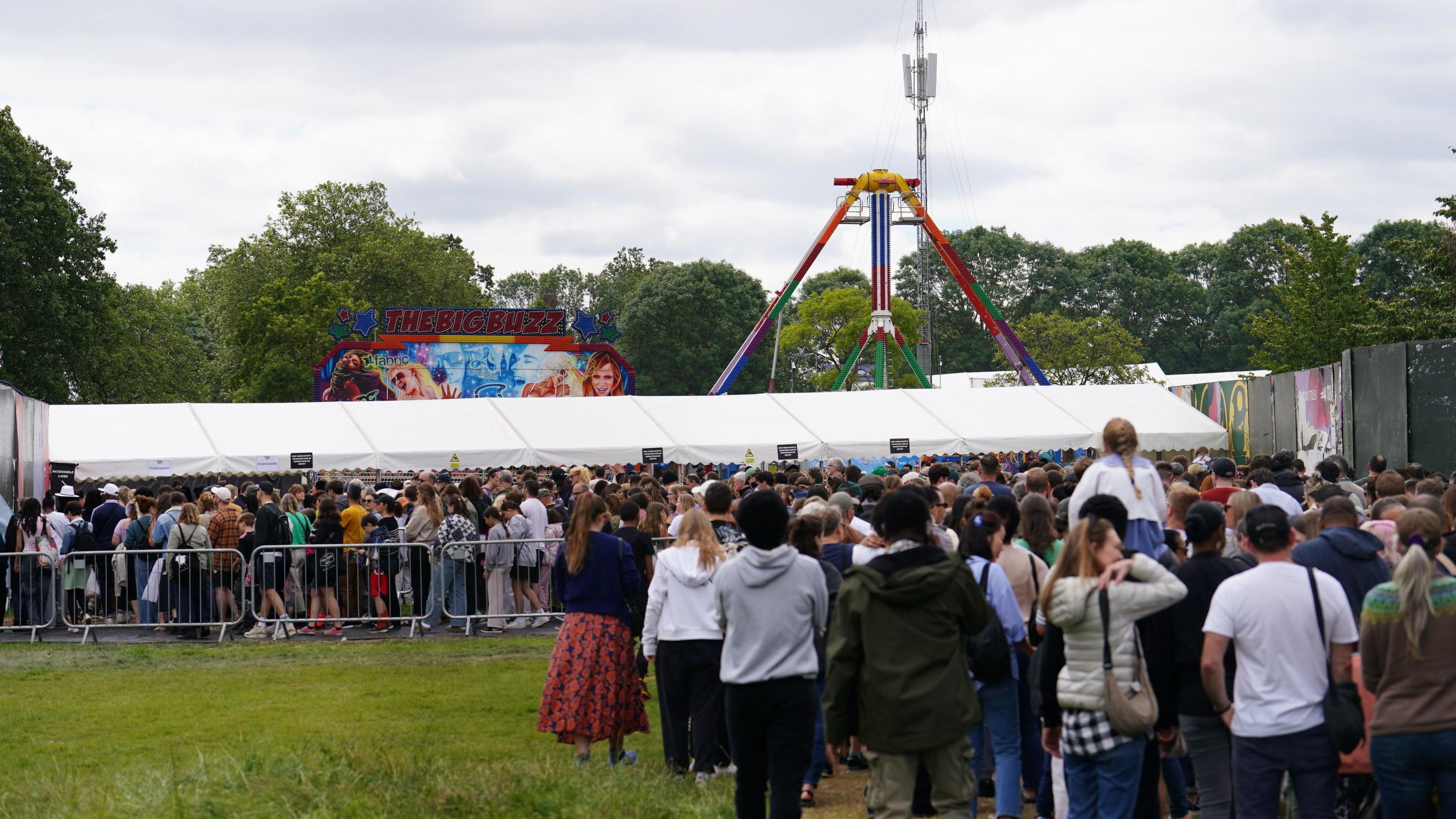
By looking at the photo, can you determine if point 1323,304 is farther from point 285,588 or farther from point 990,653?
point 990,653

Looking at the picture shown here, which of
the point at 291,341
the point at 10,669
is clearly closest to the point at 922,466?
the point at 10,669

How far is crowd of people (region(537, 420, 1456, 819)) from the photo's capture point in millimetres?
5320

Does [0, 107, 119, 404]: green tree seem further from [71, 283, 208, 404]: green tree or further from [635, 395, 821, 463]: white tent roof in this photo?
[635, 395, 821, 463]: white tent roof

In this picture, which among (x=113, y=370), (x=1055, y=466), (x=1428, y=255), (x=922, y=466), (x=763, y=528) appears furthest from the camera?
(x=113, y=370)

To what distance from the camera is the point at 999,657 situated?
667 centimetres

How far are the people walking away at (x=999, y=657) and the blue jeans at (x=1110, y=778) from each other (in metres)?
0.94

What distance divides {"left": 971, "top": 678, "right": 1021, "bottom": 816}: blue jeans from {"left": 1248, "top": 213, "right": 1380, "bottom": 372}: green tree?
118 ft

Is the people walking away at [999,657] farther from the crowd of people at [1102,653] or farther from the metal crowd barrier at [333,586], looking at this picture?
the metal crowd barrier at [333,586]

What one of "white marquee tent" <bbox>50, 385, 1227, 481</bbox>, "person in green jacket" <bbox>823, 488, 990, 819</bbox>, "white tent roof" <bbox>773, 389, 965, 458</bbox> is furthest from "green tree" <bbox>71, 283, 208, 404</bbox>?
"person in green jacket" <bbox>823, 488, 990, 819</bbox>

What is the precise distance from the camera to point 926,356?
230ft

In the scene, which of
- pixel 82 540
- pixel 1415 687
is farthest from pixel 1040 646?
pixel 82 540

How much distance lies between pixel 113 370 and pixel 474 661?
3708 cm

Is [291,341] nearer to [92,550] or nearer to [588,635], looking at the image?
[92,550]

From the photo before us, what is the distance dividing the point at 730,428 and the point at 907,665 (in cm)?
2059
